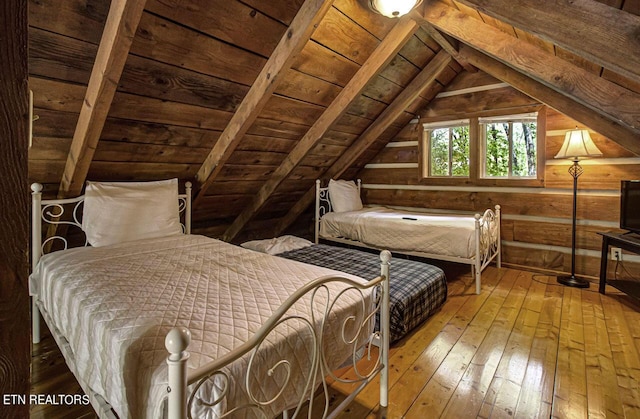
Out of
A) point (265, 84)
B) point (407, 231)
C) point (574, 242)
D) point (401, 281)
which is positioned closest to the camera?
point (265, 84)

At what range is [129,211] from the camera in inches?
92.4

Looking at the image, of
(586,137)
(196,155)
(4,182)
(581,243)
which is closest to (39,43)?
(196,155)

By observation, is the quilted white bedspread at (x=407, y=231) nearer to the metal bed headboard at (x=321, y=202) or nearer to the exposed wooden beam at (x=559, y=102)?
the metal bed headboard at (x=321, y=202)

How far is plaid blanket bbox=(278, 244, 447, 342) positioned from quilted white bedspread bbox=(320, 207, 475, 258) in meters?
0.62

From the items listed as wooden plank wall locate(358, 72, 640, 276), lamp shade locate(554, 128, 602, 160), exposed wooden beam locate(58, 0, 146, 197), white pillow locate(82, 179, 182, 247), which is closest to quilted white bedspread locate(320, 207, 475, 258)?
wooden plank wall locate(358, 72, 640, 276)

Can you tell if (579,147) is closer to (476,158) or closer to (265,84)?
(476,158)

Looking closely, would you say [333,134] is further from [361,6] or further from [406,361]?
[406,361]

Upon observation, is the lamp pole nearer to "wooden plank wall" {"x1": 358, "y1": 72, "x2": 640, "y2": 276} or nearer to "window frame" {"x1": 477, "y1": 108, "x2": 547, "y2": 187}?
"wooden plank wall" {"x1": 358, "y1": 72, "x2": 640, "y2": 276}

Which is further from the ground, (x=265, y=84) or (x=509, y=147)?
(x=265, y=84)

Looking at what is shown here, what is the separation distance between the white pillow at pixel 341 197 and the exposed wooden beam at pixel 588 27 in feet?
9.38

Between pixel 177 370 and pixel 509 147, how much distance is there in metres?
4.16

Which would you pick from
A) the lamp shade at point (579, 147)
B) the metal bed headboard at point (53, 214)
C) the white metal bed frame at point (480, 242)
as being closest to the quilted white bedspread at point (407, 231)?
the white metal bed frame at point (480, 242)

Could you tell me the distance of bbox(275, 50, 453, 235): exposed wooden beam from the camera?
3.29m

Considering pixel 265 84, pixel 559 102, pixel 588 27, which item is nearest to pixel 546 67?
pixel 588 27
